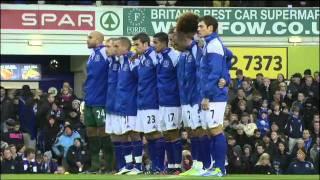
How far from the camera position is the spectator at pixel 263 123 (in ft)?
72.0

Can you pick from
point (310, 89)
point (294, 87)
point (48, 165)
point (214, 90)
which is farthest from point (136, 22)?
point (214, 90)

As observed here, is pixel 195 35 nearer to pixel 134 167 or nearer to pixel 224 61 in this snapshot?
pixel 224 61

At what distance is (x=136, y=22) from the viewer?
85.4 feet

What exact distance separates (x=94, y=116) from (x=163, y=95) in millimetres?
1478

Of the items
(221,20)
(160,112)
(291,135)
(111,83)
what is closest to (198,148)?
(160,112)

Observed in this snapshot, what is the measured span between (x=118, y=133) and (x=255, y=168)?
6.20 meters

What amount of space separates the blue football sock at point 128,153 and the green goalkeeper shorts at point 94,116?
579 mm

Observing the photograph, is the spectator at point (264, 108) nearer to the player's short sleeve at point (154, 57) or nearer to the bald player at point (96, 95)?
the bald player at point (96, 95)

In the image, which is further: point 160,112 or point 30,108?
point 30,108

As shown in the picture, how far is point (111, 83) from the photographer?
15.6m

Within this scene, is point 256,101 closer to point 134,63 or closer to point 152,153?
point 134,63

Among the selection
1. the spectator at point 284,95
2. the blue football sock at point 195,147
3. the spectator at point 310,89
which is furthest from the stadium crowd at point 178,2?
the blue football sock at point 195,147

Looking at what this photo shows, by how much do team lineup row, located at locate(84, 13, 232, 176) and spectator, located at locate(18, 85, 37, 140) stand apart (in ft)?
22.1

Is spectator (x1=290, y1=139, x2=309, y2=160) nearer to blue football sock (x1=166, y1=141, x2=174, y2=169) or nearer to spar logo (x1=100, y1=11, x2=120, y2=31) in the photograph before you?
blue football sock (x1=166, y1=141, x2=174, y2=169)
